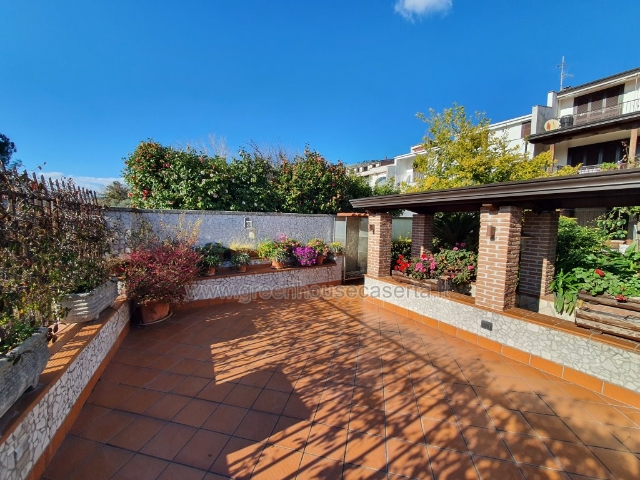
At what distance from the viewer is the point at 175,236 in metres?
6.46

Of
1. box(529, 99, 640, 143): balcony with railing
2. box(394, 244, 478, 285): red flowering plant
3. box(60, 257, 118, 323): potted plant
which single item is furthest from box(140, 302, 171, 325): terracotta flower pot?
box(529, 99, 640, 143): balcony with railing

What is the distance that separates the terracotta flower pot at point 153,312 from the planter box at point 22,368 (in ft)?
8.98

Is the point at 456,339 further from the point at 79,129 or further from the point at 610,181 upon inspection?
the point at 79,129

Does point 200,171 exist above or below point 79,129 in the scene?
below

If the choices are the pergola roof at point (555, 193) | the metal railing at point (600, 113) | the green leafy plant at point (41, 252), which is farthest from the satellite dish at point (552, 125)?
the green leafy plant at point (41, 252)

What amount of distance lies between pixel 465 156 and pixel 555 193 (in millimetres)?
7085

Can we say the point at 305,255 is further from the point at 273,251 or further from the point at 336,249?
the point at 336,249

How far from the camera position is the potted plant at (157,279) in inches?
176

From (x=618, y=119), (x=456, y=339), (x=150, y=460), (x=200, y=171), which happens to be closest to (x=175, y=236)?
(x=200, y=171)

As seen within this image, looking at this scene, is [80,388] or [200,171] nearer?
[80,388]

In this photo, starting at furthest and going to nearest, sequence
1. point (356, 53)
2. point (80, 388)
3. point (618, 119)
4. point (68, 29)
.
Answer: point (618, 119)
point (356, 53)
point (68, 29)
point (80, 388)

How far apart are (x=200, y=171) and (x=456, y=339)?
729cm

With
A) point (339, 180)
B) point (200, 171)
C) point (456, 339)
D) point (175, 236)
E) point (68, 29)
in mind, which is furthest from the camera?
point (339, 180)

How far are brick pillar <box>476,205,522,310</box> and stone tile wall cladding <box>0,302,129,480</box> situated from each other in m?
5.26
